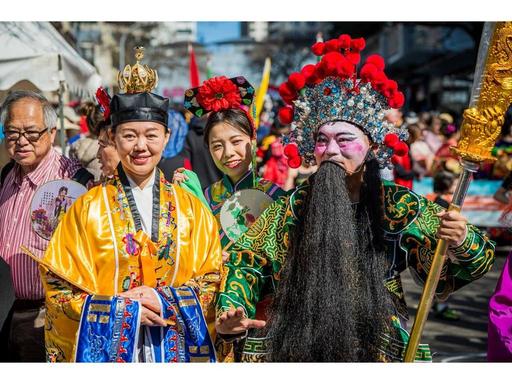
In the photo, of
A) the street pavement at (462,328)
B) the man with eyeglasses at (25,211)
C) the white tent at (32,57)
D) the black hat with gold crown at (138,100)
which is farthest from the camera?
the street pavement at (462,328)

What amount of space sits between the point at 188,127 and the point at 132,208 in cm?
600

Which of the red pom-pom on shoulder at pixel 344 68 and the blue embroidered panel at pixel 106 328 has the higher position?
the red pom-pom on shoulder at pixel 344 68

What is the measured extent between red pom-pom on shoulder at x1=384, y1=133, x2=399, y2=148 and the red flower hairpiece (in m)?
1.27

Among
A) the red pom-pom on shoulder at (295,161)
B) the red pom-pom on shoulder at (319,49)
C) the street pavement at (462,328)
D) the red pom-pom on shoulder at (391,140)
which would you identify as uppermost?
the red pom-pom on shoulder at (319,49)

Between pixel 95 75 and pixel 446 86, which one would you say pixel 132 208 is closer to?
pixel 95 75

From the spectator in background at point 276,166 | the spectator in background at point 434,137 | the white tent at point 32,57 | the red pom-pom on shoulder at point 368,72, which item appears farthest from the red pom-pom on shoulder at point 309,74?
the spectator in background at point 434,137

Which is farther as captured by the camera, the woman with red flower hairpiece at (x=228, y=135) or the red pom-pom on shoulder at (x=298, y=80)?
the woman with red flower hairpiece at (x=228, y=135)

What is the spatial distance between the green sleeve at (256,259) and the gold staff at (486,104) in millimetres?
710

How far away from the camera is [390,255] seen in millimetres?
3723

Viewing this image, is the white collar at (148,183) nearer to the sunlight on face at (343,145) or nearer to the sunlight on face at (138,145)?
the sunlight on face at (138,145)

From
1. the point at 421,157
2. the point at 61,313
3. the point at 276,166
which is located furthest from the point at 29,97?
the point at 421,157

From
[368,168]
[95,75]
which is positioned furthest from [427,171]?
[368,168]

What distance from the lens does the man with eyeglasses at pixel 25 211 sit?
4.60 metres

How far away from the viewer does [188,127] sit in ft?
31.7
